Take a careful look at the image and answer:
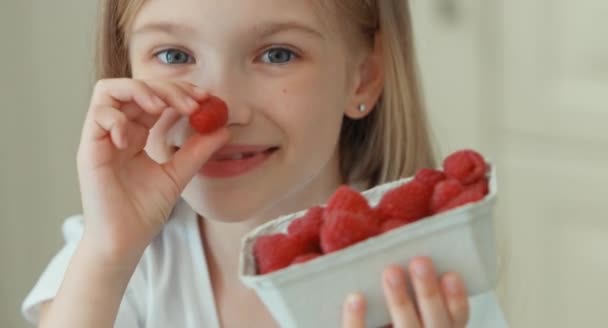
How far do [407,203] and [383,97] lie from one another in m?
0.50

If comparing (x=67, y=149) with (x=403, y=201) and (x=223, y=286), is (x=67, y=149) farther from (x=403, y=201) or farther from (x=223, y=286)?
(x=403, y=201)

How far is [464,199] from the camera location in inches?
27.4

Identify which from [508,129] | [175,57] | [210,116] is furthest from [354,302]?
[508,129]

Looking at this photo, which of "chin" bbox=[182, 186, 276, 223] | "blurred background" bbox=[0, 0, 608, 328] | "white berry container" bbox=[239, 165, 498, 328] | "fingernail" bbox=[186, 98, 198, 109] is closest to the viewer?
"white berry container" bbox=[239, 165, 498, 328]

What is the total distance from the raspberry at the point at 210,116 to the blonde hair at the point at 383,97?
212mm

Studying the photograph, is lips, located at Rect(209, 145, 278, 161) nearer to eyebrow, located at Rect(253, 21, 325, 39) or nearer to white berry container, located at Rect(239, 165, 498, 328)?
eyebrow, located at Rect(253, 21, 325, 39)

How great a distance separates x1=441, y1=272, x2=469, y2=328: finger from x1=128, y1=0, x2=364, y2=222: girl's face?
1.12ft

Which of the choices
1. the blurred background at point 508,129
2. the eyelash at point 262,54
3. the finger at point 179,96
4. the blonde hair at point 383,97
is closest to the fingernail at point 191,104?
the finger at point 179,96

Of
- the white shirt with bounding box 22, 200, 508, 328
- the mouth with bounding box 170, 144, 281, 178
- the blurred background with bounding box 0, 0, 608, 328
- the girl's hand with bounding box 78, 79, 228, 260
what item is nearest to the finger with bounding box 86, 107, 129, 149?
the girl's hand with bounding box 78, 79, 228, 260

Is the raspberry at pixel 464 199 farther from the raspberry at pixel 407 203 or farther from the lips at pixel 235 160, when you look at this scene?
the lips at pixel 235 160

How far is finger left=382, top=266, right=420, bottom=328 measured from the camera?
2.31 ft

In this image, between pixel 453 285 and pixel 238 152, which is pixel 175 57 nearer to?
pixel 238 152

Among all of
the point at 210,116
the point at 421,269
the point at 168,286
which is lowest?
the point at 168,286

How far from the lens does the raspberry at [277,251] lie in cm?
71
